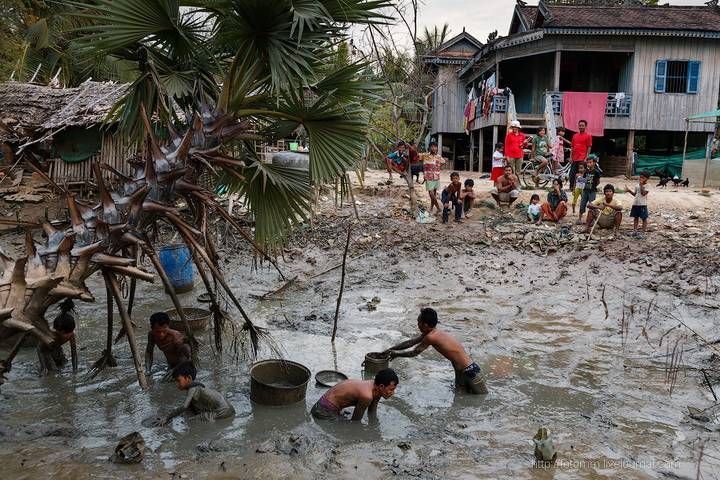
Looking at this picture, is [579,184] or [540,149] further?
[540,149]

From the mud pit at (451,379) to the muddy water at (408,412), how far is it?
2 cm

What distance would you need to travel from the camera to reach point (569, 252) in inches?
435

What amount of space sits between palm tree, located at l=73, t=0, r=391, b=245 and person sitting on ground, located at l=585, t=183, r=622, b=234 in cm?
747

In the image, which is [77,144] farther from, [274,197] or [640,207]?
[640,207]

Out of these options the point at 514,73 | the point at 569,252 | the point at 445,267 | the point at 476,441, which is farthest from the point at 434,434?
the point at 514,73

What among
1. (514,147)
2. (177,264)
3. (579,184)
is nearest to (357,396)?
(177,264)

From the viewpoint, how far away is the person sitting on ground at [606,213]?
11.6m

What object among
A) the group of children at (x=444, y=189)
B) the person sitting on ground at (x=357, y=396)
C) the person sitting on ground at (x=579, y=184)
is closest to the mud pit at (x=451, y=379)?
the person sitting on ground at (x=357, y=396)

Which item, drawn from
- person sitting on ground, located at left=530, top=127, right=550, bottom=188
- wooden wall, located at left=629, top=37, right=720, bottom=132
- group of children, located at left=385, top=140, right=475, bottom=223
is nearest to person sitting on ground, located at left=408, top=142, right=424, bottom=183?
group of children, located at left=385, top=140, right=475, bottom=223

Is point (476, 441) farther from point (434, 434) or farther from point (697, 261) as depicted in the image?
point (697, 261)

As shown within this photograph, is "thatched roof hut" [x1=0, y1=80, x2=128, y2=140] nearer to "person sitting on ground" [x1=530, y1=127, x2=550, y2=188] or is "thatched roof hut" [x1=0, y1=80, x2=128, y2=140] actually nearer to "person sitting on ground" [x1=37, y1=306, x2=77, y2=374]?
"person sitting on ground" [x1=37, y1=306, x2=77, y2=374]

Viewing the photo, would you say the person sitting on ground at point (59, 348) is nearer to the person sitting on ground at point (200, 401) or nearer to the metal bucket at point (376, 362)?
the person sitting on ground at point (200, 401)

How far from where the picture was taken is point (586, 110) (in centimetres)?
2006

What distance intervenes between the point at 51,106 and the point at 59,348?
9515mm
